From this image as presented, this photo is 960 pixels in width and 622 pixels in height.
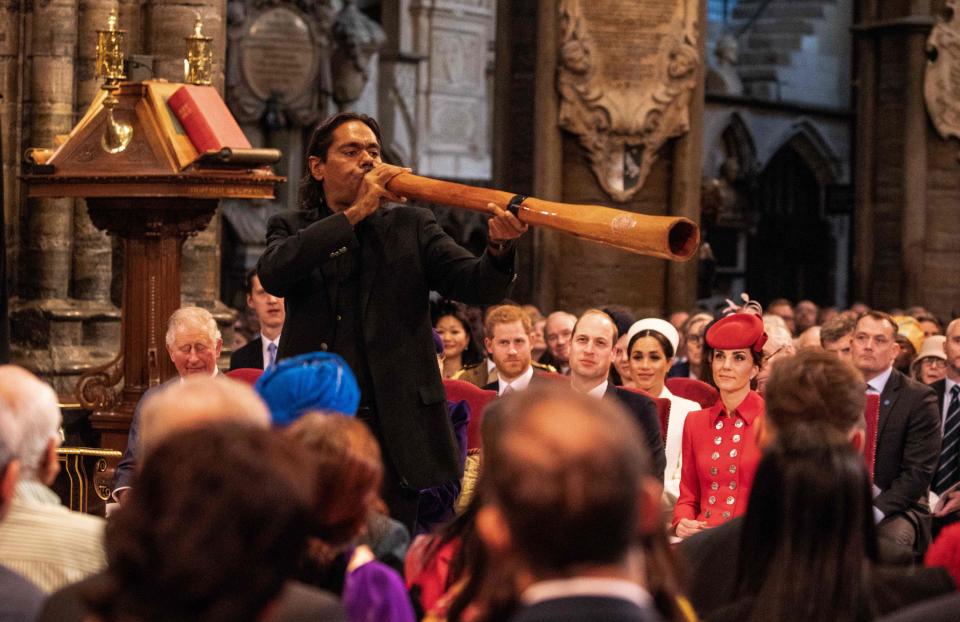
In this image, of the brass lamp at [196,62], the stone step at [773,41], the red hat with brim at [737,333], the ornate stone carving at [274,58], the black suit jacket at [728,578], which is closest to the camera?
the black suit jacket at [728,578]

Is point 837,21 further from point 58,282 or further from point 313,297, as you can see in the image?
point 313,297

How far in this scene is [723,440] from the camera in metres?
6.00

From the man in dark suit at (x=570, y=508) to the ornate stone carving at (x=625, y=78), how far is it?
1053 centimetres

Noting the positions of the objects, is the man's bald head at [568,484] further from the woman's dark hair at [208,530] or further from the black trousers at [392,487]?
the black trousers at [392,487]

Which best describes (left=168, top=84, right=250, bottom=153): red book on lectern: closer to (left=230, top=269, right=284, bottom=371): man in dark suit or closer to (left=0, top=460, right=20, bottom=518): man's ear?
(left=230, top=269, right=284, bottom=371): man in dark suit

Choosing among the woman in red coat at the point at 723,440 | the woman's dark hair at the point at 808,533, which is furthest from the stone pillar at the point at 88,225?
→ the woman's dark hair at the point at 808,533

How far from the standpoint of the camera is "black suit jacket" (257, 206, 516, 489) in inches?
186

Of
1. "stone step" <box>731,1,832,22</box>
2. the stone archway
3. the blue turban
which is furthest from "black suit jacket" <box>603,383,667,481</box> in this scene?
"stone step" <box>731,1,832,22</box>

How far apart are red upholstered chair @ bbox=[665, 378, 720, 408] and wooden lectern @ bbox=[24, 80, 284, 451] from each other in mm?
2018

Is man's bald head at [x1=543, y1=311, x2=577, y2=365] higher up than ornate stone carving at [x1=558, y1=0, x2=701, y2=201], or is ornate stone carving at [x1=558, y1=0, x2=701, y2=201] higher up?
ornate stone carving at [x1=558, y1=0, x2=701, y2=201]

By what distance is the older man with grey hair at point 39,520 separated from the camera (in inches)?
123

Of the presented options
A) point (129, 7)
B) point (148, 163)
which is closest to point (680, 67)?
point (129, 7)

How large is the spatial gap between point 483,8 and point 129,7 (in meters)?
15.2

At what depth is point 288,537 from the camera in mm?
2389
